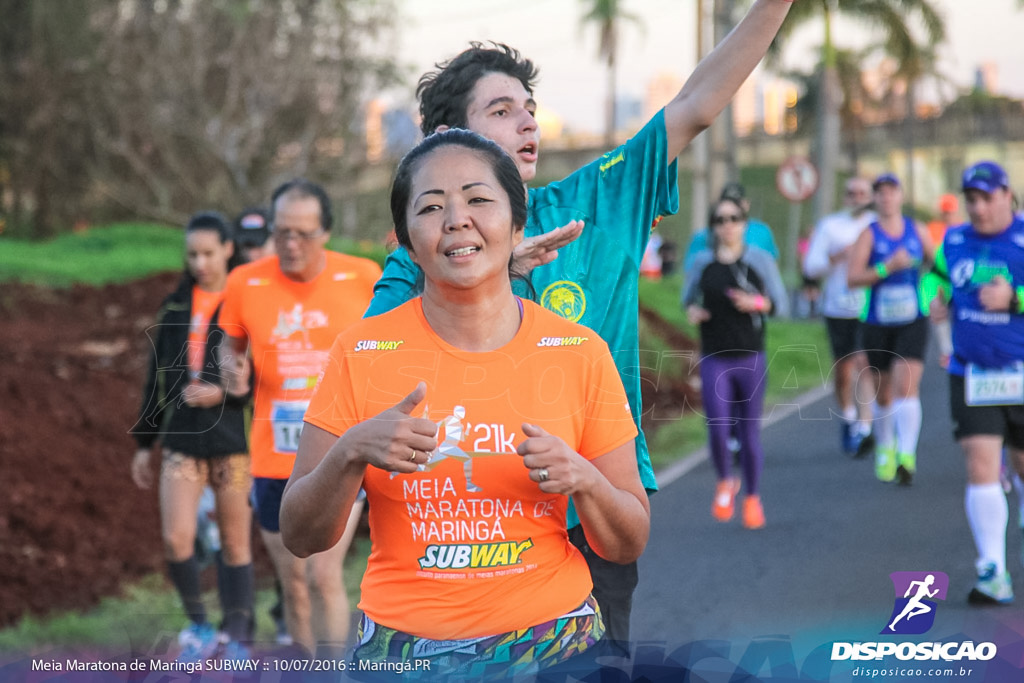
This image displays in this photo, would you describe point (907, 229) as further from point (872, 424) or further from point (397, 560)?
point (397, 560)

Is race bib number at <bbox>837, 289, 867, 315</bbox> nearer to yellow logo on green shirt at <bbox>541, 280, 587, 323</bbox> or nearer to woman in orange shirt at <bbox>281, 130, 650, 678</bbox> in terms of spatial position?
yellow logo on green shirt at <bbox>541, 280, 587, 323</bbox>

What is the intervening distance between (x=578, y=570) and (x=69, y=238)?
1965 centimetres

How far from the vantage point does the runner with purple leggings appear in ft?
28.8

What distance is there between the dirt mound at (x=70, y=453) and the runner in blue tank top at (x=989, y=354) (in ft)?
4.75

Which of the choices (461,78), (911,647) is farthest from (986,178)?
(461,78)

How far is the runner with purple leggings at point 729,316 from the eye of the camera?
8.77 meters

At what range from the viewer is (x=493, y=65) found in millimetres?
3473

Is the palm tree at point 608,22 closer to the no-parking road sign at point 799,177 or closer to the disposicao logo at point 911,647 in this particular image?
the no-parking road sign at point 799,177

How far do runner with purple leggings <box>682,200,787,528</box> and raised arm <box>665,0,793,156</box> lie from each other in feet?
17.7

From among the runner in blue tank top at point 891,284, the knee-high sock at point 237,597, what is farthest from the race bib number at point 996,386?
the knee-high sock at point 237,597

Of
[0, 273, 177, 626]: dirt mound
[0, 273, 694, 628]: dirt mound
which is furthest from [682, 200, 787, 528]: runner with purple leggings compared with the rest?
[0, 273, 177, 626]: dirt mound

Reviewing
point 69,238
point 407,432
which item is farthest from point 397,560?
point 69,238

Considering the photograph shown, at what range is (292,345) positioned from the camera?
5750 millimetres

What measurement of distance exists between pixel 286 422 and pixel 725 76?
9.48 feet
